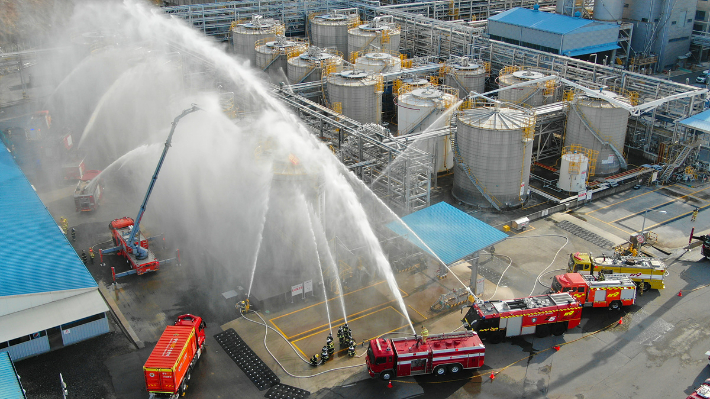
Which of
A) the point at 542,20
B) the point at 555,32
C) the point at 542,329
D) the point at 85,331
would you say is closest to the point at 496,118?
the point at 542,329

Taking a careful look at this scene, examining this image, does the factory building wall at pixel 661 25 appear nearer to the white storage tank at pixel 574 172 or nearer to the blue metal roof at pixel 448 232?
the white storage tank at pixel 574 172

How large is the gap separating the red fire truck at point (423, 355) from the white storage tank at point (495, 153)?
20.8 meters

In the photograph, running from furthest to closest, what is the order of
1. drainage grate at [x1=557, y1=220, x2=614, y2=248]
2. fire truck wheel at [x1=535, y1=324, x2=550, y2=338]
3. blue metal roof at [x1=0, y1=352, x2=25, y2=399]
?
drainage grate at [x1=557, y1=220, x2=614, y2=248], fire truck wheel at [x1=535, y1=324, x2=550, y2=338], blue metal roof at [x1=0, y1=352, x2=25, y2=399]

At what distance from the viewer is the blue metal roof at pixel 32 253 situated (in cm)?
3456

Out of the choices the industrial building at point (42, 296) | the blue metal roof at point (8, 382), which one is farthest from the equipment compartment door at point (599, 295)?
Result: the blue metal roof at point (8, 382)

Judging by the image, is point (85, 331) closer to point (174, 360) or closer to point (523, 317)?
point (174, 360)

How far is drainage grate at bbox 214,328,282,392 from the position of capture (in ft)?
105

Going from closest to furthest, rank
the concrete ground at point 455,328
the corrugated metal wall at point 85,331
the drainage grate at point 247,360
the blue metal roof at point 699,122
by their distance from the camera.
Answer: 1. the concrete ground at point 455,328
2. the drainage grate at point 247,360
3. the corrugated metal wall at point 85,331
4. the blue metal roof at point 699,122

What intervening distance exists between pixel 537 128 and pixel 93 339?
4100 cm

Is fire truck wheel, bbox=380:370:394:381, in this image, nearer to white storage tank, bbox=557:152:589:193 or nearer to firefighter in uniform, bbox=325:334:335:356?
firefighter in uniform, bbox=325:334:335:356

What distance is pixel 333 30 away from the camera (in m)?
78.2

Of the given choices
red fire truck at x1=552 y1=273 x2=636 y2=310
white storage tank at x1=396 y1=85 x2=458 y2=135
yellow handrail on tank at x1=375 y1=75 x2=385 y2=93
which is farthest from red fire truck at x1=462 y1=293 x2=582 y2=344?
yellow handrail on tank at x1=375 y1=75 x2=385 y2=93

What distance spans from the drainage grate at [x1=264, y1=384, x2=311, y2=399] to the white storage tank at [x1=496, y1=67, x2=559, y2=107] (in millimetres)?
39580

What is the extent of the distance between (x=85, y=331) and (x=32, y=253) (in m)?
6.08
